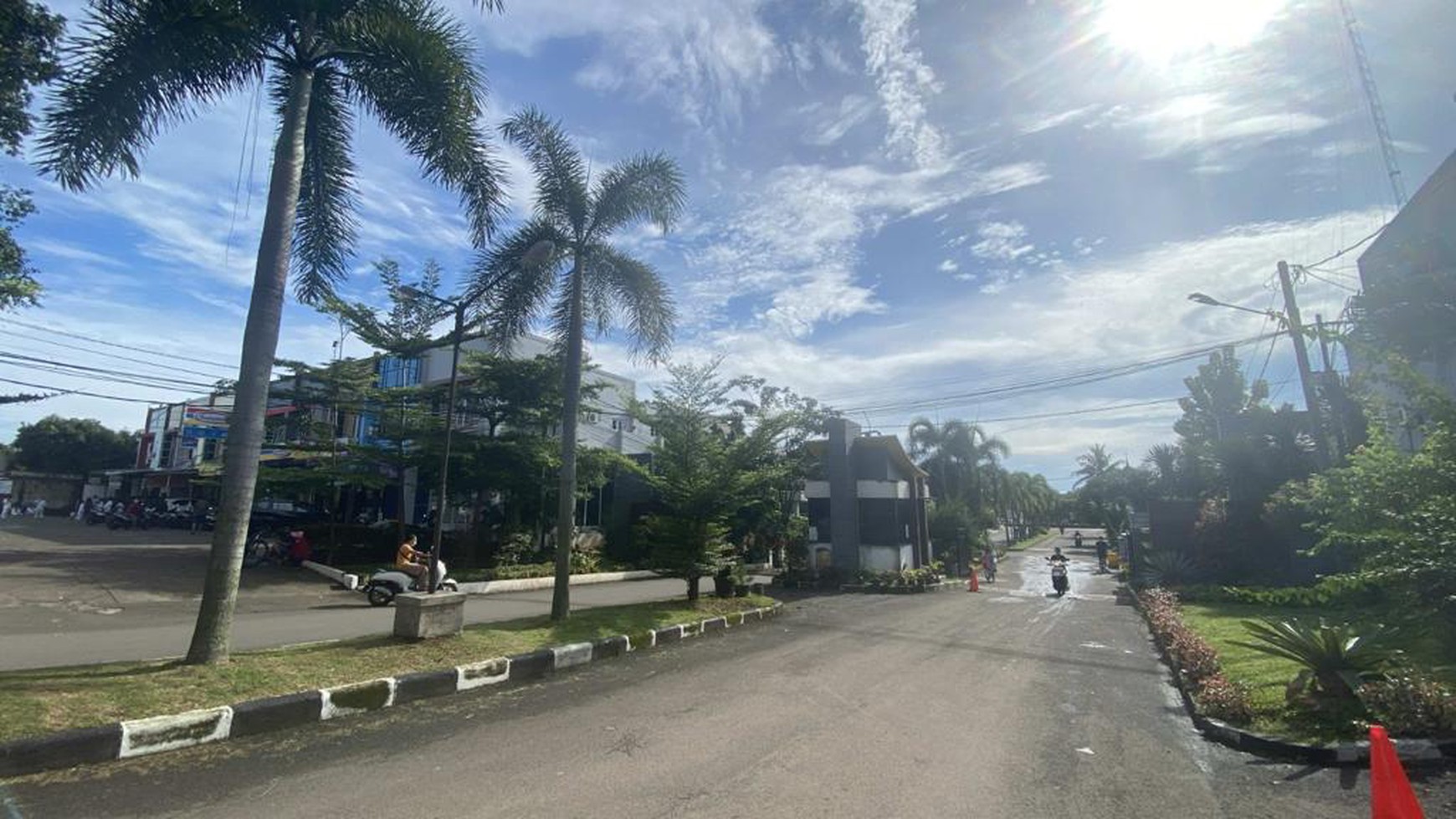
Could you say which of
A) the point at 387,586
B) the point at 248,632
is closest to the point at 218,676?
the point at 248,632

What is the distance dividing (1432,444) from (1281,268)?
1058cm

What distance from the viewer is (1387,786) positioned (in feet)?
12.2

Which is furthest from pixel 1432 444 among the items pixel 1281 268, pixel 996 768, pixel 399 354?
pixel 399 354

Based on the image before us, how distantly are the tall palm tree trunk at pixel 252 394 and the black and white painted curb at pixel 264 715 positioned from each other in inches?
56.0

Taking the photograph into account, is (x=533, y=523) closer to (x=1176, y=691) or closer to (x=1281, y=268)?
(x=1176, y=691)

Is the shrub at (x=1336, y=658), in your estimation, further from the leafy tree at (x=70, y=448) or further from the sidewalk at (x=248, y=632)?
the leafy tree at (x=70, y=448)

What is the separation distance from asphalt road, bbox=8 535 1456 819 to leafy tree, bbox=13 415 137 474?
67834 millimetres

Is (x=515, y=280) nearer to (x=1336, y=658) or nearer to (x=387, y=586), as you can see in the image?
(x=387, y=586)

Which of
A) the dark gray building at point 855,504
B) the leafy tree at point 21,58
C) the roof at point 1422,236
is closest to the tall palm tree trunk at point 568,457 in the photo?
the leafy tree at point 21,58

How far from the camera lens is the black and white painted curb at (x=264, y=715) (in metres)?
4.61

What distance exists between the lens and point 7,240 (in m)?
12.2

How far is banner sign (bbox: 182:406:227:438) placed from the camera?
2884 cm

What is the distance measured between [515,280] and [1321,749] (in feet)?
40.4

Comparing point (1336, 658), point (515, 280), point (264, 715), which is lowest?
point (264, 715)
